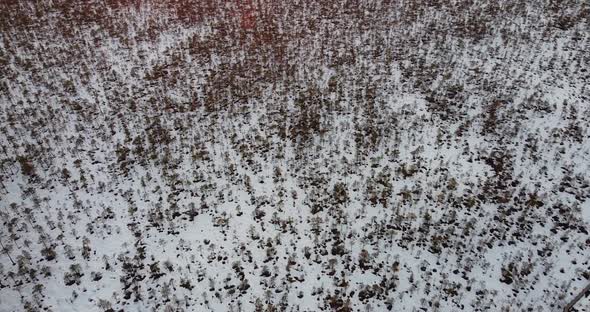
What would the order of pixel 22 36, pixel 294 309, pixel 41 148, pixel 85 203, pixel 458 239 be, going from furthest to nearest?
pixel 22 36
pixel 41 148
pixel 85 203
pixel 458 239
pixel 294 309

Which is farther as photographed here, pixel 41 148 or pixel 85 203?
pixel 41 148

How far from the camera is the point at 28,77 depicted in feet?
72.4

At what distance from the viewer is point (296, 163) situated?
1744 centimetres

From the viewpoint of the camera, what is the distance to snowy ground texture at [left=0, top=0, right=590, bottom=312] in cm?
1305

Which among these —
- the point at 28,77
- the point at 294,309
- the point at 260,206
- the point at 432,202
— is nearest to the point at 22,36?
the point at 28,77

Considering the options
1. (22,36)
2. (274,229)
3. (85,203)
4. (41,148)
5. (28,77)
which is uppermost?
(22,36)

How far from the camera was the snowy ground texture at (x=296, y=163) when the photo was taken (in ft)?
42.8

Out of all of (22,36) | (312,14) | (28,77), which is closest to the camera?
(28,77)

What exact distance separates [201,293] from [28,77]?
59.1 ft

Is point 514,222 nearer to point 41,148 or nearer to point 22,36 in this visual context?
point 41,148

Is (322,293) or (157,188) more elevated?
(157,188)

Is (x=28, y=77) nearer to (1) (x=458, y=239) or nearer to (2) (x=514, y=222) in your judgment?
(1) (x=458, y=239)

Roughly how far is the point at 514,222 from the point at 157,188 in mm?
14567

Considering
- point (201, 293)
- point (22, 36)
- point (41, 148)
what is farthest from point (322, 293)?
point (22, 36)
